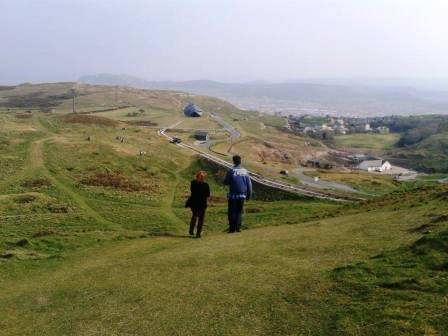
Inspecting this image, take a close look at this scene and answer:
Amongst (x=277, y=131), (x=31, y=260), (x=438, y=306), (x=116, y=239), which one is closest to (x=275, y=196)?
(x=116, y=239)

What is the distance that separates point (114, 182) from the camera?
5478 centimetres

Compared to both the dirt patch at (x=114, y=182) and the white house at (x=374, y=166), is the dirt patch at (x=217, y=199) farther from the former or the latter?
the white house at (x=374, y=166)

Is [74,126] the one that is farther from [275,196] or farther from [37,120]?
[275,196]

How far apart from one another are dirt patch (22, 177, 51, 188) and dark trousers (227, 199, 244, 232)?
33646 millimetres

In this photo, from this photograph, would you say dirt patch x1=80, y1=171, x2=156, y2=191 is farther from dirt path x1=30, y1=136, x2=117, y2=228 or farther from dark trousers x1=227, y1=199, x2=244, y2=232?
dark trousers x1=227, y1=199, x2=244, y2=232

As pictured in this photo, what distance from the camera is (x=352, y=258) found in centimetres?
1280

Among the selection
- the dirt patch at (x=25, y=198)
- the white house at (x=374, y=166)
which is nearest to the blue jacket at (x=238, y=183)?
the dirt patch at (x=25, y=198)

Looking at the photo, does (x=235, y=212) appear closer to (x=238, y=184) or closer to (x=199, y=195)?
(x=238, y=184)

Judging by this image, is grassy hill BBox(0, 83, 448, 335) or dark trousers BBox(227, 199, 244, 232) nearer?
grassy hill BBox(0, 83, 448, 335)

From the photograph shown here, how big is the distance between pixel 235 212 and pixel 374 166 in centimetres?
12626

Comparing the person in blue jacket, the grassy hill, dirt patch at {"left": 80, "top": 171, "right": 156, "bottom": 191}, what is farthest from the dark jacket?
dirt patch at {"left": 80, "top": 171, "right": 156, "bottom": 191}

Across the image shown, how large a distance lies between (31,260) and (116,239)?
5508mm

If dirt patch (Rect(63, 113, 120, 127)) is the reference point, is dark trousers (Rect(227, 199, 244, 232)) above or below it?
above

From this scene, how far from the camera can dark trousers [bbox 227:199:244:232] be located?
67.7 ft
